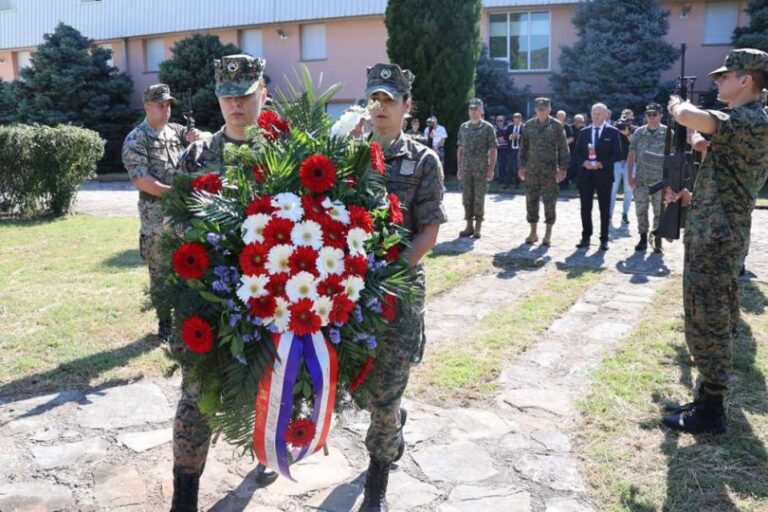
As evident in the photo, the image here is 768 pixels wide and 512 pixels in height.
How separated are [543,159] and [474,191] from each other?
3.97 feet

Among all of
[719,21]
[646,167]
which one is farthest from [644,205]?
[719,21]

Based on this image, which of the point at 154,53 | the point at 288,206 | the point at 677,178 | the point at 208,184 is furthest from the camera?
the point at 154,53

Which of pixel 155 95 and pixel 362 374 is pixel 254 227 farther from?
pixel 155 95

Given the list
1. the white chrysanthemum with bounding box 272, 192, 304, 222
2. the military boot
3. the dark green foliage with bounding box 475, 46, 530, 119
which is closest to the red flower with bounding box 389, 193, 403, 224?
the white chrysanthemum with bounding box 272, 192, 304, 222

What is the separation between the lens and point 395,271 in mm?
2789

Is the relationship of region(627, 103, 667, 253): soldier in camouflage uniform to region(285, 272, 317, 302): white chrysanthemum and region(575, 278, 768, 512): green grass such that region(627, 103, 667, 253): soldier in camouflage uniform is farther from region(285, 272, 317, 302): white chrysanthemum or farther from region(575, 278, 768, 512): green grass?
region(285, 272, 317, 302): white chrysanthemum

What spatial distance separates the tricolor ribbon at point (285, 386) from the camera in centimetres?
254

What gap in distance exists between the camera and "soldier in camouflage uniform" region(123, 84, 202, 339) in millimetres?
5652

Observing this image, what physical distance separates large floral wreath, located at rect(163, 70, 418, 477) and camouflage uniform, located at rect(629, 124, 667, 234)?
300 inches

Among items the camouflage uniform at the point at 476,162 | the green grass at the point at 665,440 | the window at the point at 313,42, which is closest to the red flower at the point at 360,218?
the green grass at the point at 665,440

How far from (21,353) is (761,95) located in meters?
5.61

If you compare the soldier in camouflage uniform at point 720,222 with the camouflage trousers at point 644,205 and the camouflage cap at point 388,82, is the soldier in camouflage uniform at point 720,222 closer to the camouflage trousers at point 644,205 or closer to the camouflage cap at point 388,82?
the camouflage cap at point 388,82

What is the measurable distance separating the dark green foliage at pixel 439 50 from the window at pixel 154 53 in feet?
44.8

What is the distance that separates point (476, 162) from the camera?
1045 cm
